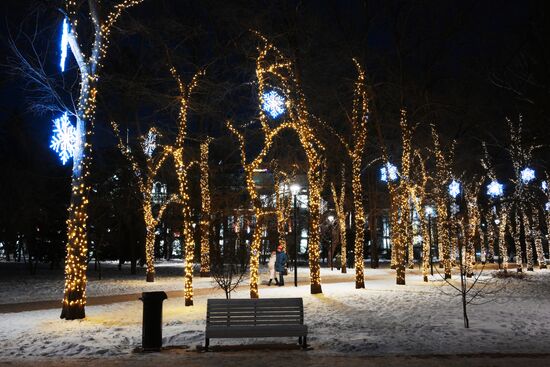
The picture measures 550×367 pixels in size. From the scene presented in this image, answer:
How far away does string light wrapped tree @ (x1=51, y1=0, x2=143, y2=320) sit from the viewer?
13.8 m

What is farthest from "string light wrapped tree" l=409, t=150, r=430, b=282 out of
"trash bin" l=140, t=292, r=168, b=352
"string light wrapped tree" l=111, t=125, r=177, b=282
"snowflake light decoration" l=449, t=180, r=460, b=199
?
"trash bin" l=140, t=292, r=168, b=352

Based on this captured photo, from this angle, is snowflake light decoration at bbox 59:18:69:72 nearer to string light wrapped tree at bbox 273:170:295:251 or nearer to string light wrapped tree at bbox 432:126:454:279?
string light wrapped tree at bbox 273:170:295:251

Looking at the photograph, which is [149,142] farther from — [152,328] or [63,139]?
[152,328]

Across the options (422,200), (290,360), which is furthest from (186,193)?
(422,200)

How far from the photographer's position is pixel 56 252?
149 feet

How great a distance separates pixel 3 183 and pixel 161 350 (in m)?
32.8

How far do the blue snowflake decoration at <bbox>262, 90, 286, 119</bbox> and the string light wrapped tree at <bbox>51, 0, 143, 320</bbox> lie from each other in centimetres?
579

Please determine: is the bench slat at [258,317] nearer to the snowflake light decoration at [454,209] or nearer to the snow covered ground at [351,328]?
the snow covered ground at [351,328]

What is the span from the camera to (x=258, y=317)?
32.7 ft

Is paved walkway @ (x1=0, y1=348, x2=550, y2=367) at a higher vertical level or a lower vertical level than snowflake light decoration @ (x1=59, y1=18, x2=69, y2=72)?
lower

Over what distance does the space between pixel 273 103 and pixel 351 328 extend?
9440mm

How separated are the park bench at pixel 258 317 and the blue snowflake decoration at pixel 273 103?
9776 mm

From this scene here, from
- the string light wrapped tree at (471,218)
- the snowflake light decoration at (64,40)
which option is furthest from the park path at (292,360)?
the string light wrapped tree at (471,218)

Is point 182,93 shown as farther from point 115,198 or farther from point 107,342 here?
point 115,198
